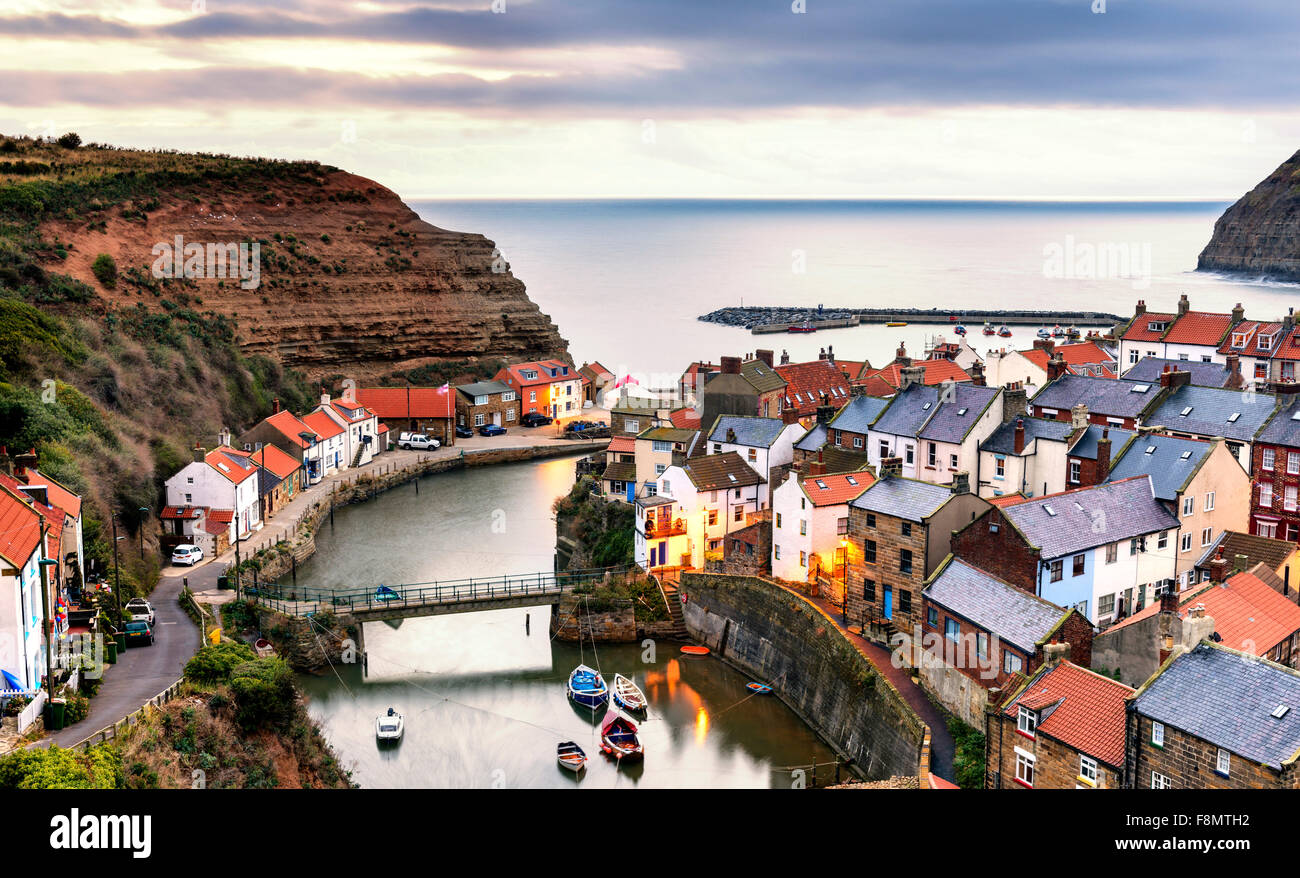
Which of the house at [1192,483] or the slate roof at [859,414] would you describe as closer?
the house at [1192,483]

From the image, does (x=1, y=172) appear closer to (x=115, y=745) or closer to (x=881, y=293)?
(x=115, y=745)

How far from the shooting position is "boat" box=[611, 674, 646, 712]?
31.0m

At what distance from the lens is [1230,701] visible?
57.9 ft

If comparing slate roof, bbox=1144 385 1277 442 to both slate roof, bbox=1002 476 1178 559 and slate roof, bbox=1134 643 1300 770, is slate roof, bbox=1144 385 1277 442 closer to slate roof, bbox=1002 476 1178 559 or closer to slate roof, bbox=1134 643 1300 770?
slate roof, bbox=1002 476 1178 559

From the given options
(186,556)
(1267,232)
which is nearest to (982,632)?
(186,556)

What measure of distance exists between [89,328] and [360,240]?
98.3 feet

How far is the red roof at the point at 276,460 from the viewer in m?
48.9

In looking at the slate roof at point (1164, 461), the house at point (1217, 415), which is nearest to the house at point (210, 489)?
the slate roof at point (1164, 461)

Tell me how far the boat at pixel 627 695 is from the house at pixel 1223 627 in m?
12.0

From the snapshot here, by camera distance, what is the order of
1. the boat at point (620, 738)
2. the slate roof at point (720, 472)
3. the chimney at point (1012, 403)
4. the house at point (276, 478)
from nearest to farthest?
the boat at point (620, 738)
the chimney at point (1012, 403)
the slate roof at point (720, 472)
the house at point (276, 478)

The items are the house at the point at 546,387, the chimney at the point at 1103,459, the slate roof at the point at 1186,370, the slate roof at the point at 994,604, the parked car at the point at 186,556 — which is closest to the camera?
the slate roof at the point at 994,604

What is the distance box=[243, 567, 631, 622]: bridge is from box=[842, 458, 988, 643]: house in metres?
9.11

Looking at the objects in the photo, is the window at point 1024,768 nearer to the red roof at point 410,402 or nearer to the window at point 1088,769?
the window at point 1088,769
